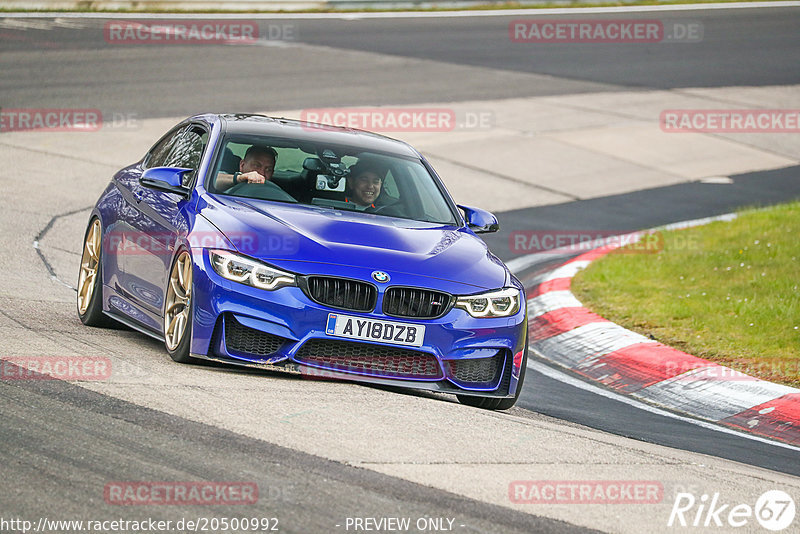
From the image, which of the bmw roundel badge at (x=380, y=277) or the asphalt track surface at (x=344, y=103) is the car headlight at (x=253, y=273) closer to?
the bmw roundel badge at (x=380, y=277)

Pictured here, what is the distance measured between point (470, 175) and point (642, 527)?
1224cm

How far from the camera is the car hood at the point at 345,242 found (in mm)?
6945

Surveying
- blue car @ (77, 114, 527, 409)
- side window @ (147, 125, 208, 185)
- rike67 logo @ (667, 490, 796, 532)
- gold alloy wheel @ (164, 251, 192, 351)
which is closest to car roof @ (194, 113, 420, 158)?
blue car @ (77, 114, 527, 409)

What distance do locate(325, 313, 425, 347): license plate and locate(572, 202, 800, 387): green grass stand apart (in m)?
3.11

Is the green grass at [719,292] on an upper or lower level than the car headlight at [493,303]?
lower

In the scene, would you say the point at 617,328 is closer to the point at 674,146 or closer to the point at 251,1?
the point at 674,146

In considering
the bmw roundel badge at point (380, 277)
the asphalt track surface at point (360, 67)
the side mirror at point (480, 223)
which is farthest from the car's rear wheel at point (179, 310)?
the asphalt track surface at point (360, 67)

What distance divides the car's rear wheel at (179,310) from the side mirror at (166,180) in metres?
0.64

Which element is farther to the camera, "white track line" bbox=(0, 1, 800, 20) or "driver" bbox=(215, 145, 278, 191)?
"white track line" bbox=(0, 1, 800, 20)

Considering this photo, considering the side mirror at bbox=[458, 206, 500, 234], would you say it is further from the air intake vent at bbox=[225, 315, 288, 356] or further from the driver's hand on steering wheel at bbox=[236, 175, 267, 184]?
the air intake vent at bbox=[225, 315, 288, 356]

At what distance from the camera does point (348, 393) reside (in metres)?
6.65

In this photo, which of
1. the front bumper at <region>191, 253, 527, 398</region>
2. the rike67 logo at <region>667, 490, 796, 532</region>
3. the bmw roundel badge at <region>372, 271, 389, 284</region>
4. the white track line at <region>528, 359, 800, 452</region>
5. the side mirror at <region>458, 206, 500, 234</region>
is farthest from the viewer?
the side mirror at <region>458, 206, 500, 234</region>

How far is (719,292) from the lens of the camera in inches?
440

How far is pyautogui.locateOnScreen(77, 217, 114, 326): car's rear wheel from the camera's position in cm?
848
